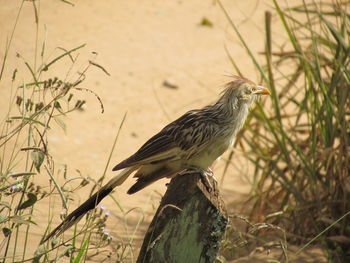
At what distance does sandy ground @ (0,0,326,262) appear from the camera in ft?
22.9

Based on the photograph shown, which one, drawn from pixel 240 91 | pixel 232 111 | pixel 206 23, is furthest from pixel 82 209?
pixel 206 23

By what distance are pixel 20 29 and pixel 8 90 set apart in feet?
5.10

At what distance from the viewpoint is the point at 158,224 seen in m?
3.06

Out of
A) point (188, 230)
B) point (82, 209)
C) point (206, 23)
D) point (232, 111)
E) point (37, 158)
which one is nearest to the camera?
point (37, 158)

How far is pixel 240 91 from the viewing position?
441 centimetres

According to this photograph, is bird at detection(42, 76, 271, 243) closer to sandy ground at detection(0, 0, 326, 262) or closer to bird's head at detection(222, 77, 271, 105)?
bird's head at detection(222, 77, 271, 105)

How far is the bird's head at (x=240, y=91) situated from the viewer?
4402 millimetres

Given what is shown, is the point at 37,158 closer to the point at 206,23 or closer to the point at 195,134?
the point at 195,134

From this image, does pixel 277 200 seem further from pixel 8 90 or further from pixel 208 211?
pixel 8 90

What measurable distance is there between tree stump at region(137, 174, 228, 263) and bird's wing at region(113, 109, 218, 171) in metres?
0.97

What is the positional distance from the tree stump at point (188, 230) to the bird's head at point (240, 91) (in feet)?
4.70

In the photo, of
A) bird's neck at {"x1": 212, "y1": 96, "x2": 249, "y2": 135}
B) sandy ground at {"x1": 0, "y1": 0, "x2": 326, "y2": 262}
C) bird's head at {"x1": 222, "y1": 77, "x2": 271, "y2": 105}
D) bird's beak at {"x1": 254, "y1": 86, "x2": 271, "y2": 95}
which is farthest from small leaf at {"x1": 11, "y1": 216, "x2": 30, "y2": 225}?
sandy ground at {"x1": 0, "y1": 0, "x2": 326, "y2": 262}

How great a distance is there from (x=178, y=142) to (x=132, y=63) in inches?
178

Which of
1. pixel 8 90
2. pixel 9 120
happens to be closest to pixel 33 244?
pixel 9 120
